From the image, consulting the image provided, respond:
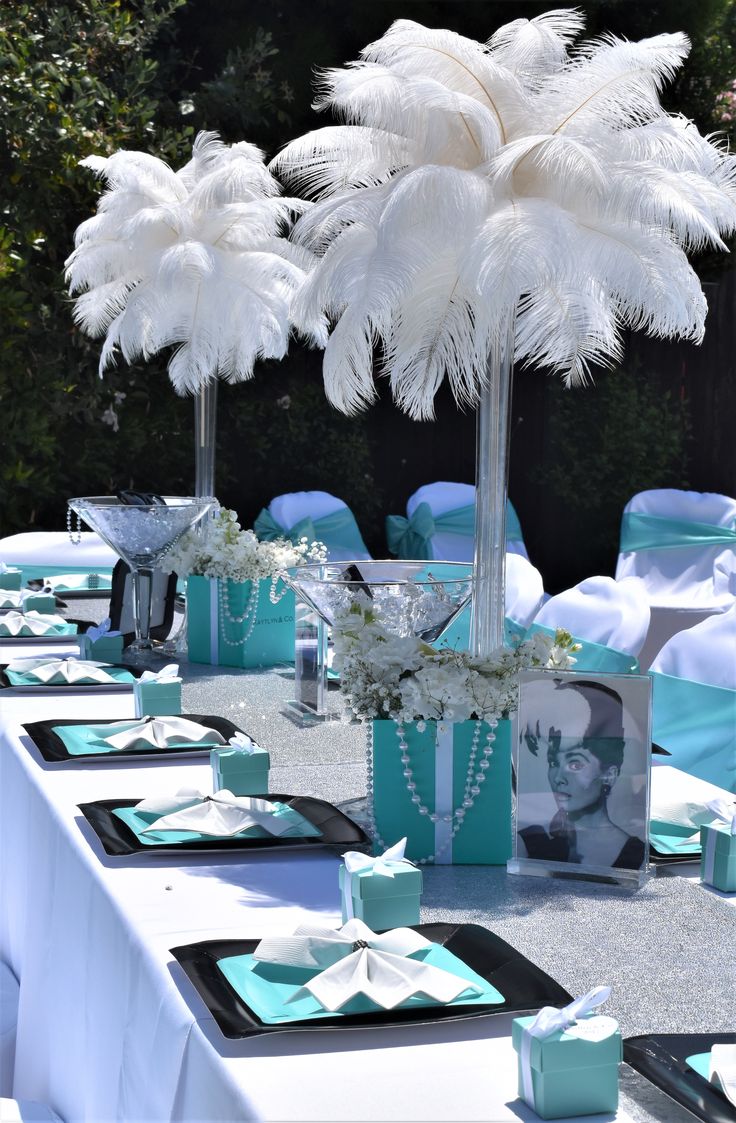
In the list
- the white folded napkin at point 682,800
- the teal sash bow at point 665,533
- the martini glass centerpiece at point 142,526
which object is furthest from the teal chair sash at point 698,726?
the teal sash bow at point 665,533

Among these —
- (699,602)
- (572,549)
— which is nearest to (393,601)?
(699,602)

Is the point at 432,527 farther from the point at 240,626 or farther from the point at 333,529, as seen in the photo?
the point at 240,626

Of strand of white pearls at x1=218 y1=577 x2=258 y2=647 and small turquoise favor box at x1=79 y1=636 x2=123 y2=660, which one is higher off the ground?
strand of white pearls at x1=218 y1=577 x2=258 y2=647

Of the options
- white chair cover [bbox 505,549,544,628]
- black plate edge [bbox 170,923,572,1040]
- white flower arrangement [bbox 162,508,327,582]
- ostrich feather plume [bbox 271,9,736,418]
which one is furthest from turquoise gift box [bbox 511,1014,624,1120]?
white chair cover [bbox 505,549,544,628]

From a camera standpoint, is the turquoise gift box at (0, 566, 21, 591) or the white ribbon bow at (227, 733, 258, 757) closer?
the white ribbon bow at (227, 733, 258, 757)

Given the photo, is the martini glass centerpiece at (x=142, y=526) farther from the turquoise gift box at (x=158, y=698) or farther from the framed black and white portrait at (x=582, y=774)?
the framed black and white portrait at (x=582, y=774)

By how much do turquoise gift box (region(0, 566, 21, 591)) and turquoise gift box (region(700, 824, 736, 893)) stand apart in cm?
245

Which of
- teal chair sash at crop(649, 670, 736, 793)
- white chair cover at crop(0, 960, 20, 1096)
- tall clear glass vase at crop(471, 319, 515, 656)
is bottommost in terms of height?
white chair cover at crop(0, 960, 20, 1096)

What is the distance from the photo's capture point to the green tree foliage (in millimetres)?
6066

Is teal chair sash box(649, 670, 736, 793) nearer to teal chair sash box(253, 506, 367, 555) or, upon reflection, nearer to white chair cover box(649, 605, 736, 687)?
white chair cover box(649, 605, 736, 687)

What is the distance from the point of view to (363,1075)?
37.3 inches

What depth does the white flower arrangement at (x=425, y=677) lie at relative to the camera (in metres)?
1.46

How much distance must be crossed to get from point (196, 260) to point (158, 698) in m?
1.40

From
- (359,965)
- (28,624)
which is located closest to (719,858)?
Result: (359,965)
